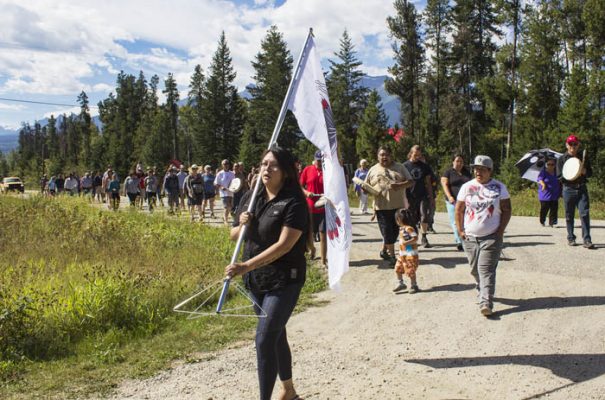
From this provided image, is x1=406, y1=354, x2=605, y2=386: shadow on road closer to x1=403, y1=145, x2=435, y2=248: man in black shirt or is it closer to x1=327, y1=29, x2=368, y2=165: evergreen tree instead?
x1=403, y1=145, x2=435, y2=248: man in black shirt

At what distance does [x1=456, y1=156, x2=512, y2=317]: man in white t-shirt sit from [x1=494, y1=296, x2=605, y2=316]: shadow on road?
44cm

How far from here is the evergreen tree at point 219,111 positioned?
212ft

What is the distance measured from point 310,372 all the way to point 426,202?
6356 mm

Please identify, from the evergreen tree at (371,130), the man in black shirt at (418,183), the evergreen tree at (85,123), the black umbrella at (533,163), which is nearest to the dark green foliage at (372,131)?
the evergreen tree at (371,130)

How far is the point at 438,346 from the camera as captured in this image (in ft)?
17.5

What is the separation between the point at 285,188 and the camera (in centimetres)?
384

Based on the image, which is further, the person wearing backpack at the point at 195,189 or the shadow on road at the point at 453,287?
the person wearing backpack at the point at 195,189

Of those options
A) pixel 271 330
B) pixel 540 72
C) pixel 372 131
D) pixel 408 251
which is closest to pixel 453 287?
pixel 408 251

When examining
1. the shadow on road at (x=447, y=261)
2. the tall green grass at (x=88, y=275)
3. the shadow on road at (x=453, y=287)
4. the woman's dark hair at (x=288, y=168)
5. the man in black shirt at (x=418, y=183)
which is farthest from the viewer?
the man in black shirt at (x=418, y=183)

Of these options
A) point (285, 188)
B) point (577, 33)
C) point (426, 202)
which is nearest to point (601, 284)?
point (426, 202)

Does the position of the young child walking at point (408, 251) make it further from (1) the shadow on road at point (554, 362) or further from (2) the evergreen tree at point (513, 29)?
(2) the evergreen tree at point (513, 29)

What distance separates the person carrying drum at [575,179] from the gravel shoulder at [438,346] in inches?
63.4

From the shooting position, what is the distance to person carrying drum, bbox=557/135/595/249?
941 cm

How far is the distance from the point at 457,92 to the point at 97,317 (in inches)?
1738
